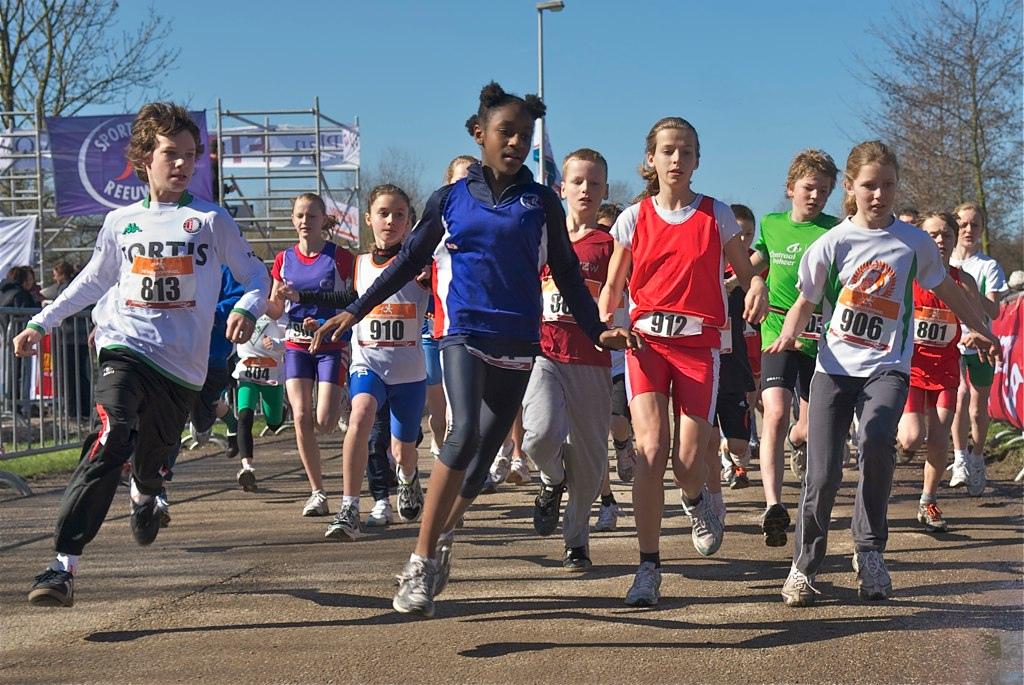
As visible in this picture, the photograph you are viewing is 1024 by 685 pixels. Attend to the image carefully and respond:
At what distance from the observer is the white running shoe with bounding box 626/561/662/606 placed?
5566mm

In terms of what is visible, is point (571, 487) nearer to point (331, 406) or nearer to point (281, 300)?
point (281, 300)

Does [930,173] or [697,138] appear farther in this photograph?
[930,173]

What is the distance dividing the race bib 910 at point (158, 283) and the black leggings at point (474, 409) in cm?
128

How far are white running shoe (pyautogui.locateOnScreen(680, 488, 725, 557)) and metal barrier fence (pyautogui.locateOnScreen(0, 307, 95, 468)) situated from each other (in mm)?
6891

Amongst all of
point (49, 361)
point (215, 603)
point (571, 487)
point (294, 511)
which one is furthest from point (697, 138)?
point (49, 361)

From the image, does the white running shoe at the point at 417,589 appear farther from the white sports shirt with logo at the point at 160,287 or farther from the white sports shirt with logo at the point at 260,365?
the white sports shirt with logo at the point at 260,365

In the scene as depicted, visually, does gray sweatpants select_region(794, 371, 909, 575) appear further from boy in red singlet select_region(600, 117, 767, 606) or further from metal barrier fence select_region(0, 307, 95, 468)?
metal barrier fence select_region(0, 307, 95, 468)

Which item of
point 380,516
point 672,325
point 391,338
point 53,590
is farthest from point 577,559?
point 53,590

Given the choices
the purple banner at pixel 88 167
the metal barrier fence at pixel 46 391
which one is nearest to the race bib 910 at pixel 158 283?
the metal barrier fence at pixel 46 391

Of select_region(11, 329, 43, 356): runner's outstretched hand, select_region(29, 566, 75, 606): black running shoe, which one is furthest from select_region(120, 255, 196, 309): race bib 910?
select_region(29, 566, 75, 606): black running shoe

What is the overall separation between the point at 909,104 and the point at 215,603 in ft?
68.9

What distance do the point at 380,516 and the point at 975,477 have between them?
4.53 metres

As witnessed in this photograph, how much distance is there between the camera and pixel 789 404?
7.84m

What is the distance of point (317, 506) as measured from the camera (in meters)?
8.75
